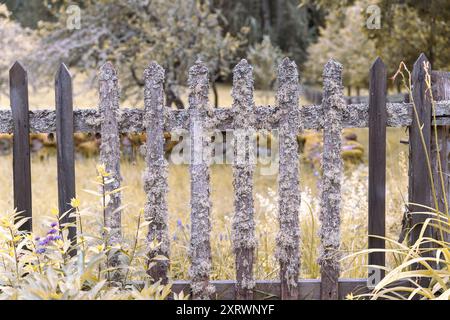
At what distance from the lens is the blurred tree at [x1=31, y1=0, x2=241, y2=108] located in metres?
10.3

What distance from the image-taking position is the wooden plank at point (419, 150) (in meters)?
3.26

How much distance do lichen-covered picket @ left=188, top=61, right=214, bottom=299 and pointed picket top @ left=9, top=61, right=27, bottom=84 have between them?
0.88 metres

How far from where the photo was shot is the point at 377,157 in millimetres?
3277

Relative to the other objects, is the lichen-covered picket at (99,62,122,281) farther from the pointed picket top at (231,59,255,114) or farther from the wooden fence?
the pointed picket top at (231,59,255,114)

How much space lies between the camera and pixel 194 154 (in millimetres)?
3273

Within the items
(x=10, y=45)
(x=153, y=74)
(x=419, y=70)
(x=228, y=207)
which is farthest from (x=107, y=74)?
(x=10, y=45)

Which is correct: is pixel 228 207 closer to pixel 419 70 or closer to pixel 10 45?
pixel 419 70

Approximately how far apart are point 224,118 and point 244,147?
0.20m

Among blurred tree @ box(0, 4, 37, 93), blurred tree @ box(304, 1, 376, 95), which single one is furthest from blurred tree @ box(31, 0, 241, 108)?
blurred tree @ box(304, 1, 376, 95)

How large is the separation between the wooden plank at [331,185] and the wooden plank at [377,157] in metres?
0.18
